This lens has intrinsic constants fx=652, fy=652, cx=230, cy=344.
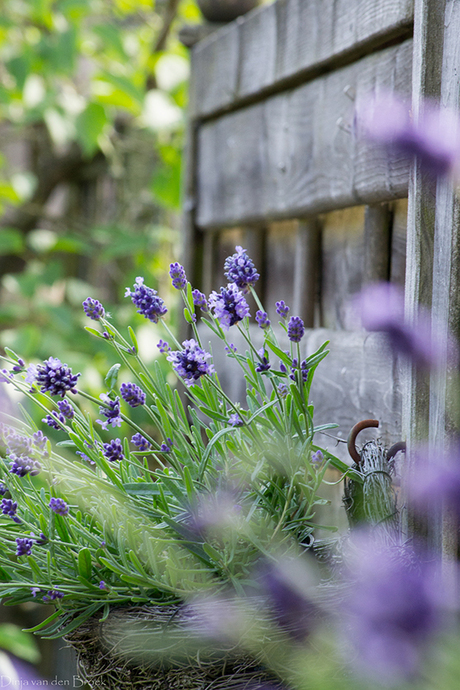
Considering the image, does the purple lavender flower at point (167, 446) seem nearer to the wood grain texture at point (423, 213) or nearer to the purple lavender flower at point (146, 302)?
the purple lavender flower at point (146, 302)

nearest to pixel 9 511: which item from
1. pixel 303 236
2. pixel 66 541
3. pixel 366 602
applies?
pixel 66 541

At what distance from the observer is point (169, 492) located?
0.76m

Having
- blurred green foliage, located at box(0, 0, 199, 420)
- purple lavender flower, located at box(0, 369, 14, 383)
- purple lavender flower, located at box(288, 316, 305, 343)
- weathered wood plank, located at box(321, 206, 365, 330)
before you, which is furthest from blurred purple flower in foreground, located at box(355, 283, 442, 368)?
blurred green foliage, located at box(0, 0, 199, 420)

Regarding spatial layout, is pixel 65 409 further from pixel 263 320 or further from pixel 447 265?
pixel 447 265

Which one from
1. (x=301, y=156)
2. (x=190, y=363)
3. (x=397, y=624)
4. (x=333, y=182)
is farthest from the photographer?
(x=301, y=156)

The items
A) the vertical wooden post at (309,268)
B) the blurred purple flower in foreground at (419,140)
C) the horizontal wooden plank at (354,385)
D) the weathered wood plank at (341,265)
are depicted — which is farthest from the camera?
the vertical wooden post at (309,268)

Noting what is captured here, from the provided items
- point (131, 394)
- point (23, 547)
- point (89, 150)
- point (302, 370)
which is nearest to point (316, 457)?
point (302, 370)

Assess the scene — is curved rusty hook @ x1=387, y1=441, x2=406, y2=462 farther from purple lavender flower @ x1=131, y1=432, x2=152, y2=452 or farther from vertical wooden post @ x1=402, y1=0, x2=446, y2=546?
purple lavender flower @ x1=131, y1=432, x2=152, y2=452

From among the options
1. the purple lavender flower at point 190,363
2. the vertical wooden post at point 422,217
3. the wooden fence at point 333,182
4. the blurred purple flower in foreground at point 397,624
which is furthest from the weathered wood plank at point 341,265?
the blurred purple flower in foreground at point 397,624

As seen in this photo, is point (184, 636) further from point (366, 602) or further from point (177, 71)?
point (177, 71)

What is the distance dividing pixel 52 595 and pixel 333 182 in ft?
2.40

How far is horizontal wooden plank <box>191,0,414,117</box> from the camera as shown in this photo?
3.06 ft

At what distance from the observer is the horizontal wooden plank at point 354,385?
2.93 ft

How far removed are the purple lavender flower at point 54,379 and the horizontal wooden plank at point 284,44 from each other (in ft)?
2.06
